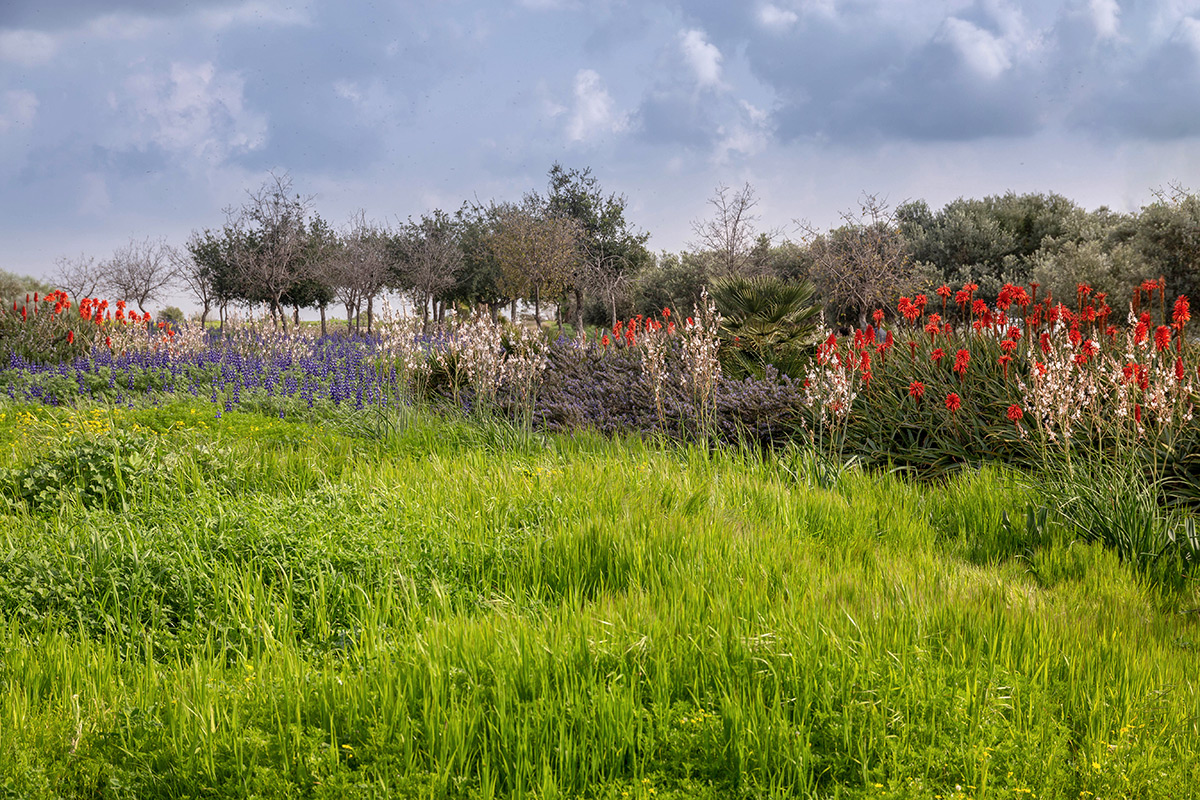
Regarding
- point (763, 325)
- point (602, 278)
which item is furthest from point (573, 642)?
point (602, 278)

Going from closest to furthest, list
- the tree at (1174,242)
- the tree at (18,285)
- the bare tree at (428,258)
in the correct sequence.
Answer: the tree at (1174,242), the tree at (18,285), the bare tree at (428,258)

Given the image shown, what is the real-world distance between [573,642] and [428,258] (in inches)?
1481

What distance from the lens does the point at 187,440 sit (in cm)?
680

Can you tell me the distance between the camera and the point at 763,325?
11.5 m

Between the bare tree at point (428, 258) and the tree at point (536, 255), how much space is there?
18.6 feet

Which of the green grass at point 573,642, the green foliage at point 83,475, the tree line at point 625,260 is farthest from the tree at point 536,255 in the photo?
the green grass at point 573,642

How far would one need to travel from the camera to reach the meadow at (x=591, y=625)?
250 centimetres

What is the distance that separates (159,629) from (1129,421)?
735 centimetres

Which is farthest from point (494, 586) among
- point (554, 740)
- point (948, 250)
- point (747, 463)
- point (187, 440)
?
point (948, 250)

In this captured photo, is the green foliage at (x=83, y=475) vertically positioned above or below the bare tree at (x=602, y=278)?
below

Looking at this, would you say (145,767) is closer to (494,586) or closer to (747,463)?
(494,586)

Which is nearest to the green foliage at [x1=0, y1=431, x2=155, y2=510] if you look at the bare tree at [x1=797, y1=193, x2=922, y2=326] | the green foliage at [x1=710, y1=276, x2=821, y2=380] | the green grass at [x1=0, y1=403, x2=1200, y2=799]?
the green grass at [x1=0, y1=403, x2=1200, y2=799]

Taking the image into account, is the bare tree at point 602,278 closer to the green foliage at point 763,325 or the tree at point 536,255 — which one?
the tree at point 536,255

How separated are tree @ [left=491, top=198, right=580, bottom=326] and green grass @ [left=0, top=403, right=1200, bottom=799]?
26571 millimetres
